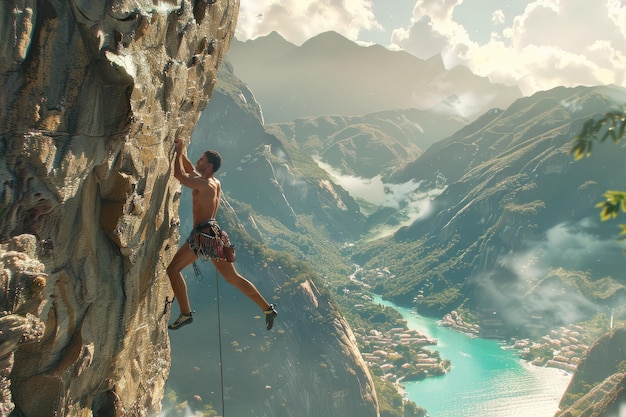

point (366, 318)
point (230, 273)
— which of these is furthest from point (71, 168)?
point (366, 318)

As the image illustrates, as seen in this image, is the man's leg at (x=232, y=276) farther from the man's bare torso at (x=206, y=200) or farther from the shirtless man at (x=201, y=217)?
the man's bare torso at (x=206, y=200)

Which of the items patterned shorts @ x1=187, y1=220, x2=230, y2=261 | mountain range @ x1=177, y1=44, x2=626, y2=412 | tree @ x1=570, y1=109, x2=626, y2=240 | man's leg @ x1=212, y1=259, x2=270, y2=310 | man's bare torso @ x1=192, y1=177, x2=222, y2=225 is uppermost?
mountain range @ x1=177, y1=44, x2=626, y2=412

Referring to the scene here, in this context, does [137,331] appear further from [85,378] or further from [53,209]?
[53,209]

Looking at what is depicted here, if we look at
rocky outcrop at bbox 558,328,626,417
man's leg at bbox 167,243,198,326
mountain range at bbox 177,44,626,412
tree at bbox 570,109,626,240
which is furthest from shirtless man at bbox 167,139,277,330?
mountain range at bbox 177,44,626,412

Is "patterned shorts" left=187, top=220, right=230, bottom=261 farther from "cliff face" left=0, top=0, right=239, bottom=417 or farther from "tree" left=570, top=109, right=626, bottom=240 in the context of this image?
"tree" left=570, top=109, right=626, bottom=240

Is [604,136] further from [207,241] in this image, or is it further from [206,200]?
[206,200]

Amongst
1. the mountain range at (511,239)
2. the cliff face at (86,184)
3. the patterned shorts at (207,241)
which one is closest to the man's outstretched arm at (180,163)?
the cliff face at (86,184)

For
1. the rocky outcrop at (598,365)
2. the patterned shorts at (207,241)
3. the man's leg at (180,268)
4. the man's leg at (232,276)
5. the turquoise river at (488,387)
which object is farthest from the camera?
the turquoise river at (488,387)
